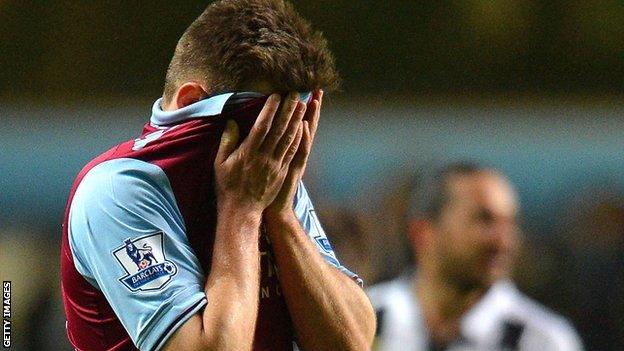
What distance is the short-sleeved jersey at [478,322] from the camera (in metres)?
2.49

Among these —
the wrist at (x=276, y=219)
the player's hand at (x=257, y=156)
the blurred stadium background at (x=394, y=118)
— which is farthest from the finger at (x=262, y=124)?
the blurred stadium background at (x=394, y=118)

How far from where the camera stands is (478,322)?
98.5 inches

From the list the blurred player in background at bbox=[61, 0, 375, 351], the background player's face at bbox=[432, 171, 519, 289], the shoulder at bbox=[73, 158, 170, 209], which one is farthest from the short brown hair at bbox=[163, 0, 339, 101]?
the background player's face at bbox=[432, 171, 519, 289]

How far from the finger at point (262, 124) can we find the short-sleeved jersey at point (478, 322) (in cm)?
142

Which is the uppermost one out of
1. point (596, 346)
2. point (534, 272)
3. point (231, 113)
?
point (231, 113)

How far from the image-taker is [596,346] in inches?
98.9

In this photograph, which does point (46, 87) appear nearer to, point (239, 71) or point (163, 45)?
point (163, 45)

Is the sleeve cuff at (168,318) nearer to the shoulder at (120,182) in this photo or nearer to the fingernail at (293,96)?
the shoulder at (120,182)

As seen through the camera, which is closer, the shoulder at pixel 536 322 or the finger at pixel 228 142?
the finger at pixel 228 142

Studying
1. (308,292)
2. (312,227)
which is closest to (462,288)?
(312,227)

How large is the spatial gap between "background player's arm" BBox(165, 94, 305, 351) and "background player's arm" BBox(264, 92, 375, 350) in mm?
33

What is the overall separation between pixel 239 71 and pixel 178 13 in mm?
1523

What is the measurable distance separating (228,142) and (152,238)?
0.15 metres

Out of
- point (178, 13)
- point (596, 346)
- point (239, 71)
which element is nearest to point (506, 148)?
point (596, 346)
